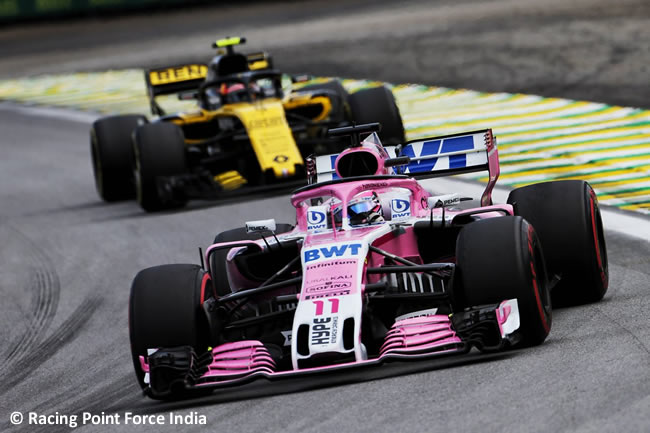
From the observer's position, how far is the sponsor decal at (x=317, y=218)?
8.59 meters

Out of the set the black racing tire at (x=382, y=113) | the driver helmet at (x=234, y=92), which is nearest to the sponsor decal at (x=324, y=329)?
the black racing tire at (x=382, y=113)

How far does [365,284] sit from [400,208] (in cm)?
117

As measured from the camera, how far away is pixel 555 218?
8578mm

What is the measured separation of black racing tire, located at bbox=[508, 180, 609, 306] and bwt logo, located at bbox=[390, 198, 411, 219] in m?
0.81

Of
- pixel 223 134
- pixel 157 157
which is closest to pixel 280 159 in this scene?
pixel 223 134

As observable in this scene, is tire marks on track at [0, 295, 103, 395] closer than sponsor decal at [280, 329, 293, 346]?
No

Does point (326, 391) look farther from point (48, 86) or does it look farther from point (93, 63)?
point (93, 63)

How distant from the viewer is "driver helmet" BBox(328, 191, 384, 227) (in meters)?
8.63

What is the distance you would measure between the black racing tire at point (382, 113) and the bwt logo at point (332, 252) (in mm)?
7819

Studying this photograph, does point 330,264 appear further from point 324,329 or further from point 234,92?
point 234,92

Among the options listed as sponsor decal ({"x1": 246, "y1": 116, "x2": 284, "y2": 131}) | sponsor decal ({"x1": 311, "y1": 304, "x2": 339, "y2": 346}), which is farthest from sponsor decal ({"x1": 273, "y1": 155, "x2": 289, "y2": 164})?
sponsor decal ({"x1": 311, "y1": 304, "x2": 339, "y2": 346})

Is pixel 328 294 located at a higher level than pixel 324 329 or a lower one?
higher

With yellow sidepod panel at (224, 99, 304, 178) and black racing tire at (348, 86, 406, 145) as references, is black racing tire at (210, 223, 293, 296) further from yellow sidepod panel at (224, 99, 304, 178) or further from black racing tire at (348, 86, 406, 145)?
black racing tire at (348, 86, 406, 145)

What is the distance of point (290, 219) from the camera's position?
1366 centimetres
